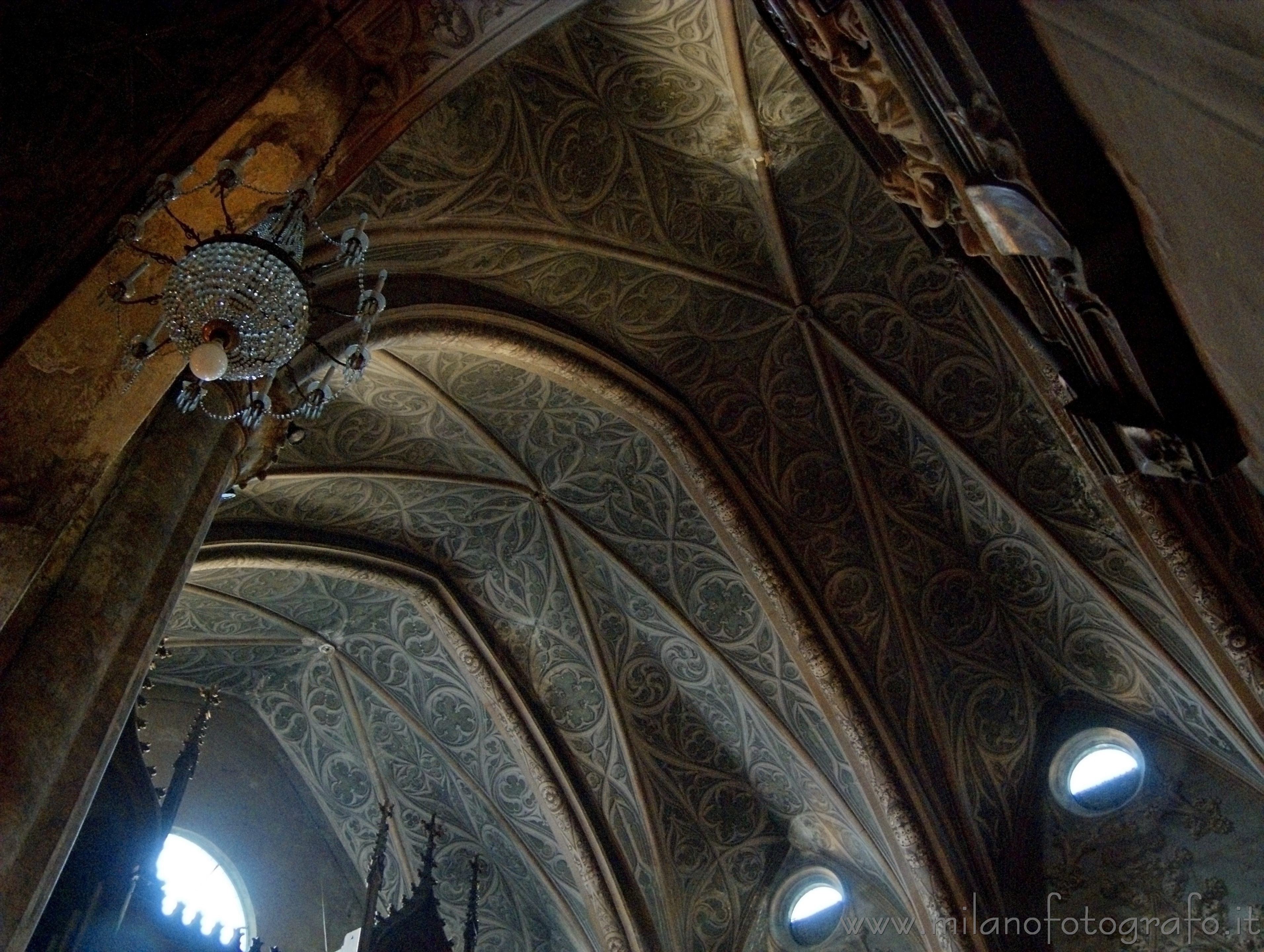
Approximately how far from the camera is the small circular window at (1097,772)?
9500 millimetres

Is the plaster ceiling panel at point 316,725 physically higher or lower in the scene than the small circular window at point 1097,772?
higher

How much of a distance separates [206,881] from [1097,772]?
7.94 metres

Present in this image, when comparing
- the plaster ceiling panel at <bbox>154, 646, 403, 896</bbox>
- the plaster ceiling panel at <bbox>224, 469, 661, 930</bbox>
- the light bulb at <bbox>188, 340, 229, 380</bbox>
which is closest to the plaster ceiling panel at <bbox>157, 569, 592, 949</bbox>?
the plaster ceiling panel at <bbox>154, 646, 403, 896</bbox>

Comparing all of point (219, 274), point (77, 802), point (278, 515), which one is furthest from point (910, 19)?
point (278, 515)

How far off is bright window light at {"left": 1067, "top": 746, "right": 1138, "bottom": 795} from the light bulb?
8058mm

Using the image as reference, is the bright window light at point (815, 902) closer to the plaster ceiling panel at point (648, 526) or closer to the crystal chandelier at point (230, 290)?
the plaster ceiling panel at point (648, 526)

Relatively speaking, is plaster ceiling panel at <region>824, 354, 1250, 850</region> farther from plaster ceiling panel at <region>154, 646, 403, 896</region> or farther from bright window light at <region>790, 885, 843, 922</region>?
plaster ceiling panel at <region>154, 646, 403, 896</region>

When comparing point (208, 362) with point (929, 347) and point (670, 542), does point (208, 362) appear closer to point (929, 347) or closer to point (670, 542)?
point (929, 347)

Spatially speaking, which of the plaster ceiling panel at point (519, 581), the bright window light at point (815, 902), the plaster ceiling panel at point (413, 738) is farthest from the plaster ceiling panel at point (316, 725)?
the bright window light at point (815, 902)

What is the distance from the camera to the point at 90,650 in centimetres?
419

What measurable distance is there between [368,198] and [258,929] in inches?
277

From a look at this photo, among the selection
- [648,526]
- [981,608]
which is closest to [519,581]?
[648,526]

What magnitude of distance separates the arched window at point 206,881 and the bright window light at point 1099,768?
728cm

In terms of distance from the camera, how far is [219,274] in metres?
4.50
